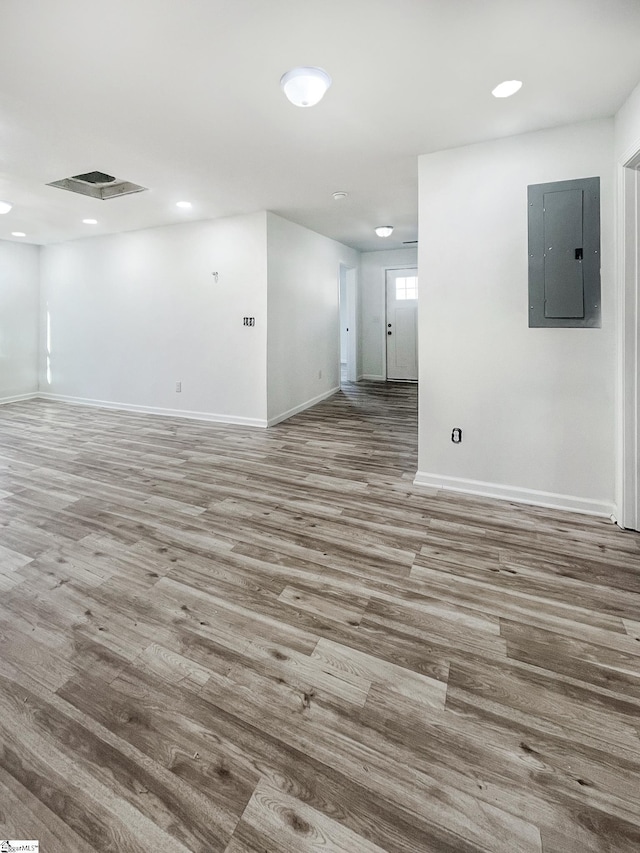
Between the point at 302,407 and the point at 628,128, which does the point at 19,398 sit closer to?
the point at 302,407

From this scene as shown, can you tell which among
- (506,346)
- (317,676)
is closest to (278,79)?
(506,346)

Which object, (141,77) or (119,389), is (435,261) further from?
(119,389)

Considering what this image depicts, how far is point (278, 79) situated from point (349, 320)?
6490mm

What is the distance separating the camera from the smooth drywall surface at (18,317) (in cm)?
690

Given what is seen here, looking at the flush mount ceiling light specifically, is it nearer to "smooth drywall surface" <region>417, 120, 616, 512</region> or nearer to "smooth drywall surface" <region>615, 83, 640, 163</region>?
"smooth drywall surface" <region>417, 120, 616, 512</region>

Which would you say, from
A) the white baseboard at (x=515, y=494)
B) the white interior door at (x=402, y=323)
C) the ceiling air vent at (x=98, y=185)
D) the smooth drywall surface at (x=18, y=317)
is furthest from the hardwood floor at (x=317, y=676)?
the white interior door at (x=402, y=323)

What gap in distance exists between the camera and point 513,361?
10.1 ft

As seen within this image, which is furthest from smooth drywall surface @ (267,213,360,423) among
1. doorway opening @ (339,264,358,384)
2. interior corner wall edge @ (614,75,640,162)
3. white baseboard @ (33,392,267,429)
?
interior corner wall edge @ (614,75,640,162)

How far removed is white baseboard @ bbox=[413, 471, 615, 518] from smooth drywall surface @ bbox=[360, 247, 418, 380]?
5.75 meters

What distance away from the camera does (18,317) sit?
7129 millimetres

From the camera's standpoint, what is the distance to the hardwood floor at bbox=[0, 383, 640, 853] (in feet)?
3.53

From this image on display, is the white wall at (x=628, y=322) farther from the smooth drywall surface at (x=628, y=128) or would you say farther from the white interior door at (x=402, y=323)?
the white interior door at (x=402, y=323)

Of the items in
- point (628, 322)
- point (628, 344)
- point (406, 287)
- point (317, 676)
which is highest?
point (406, 287)

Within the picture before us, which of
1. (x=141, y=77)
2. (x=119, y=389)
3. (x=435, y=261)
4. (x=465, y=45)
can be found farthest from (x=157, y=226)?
(x=465, y=45)
